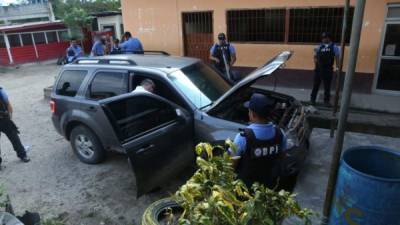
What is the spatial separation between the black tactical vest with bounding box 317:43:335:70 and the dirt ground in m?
2.14

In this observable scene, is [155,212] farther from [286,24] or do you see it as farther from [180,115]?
[286,24]

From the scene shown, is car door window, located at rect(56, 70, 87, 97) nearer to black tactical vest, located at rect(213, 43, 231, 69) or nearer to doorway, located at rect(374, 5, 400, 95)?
black tactical vest, located at rect(213, 43, 231, 69)

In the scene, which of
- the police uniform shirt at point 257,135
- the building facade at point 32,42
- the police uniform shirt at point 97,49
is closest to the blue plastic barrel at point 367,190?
the police uniform shirt at point 257,135

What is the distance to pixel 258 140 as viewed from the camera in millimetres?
2572

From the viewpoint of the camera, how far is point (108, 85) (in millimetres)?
5148

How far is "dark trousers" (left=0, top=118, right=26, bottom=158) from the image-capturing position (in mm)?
5418

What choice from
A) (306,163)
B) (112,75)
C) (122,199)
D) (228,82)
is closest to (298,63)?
(228,82)

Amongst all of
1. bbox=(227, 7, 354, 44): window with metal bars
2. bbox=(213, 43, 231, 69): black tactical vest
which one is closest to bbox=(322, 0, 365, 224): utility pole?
bbox=(213, 43, 231, 69): black tactical vest

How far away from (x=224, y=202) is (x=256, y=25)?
839 centimetres

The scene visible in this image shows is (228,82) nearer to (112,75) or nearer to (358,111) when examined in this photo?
(112,75)

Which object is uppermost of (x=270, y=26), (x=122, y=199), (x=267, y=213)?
(x=270, y=26)

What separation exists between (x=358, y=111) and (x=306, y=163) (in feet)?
11.4

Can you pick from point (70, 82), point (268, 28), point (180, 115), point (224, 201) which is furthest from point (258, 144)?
point (268, 28)

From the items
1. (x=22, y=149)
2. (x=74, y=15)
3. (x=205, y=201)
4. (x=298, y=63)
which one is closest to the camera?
(x=205, y=201)
